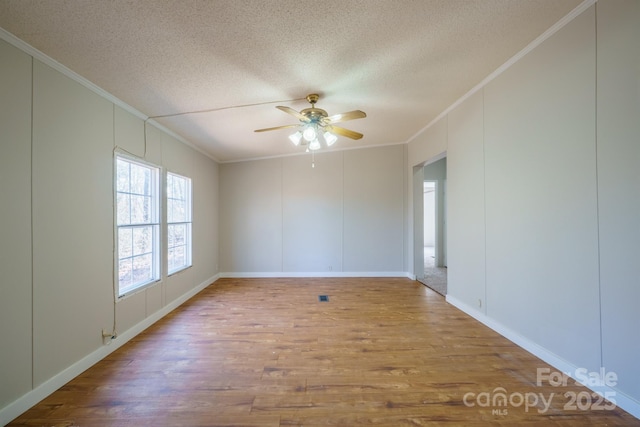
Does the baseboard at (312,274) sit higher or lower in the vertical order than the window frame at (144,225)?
lower

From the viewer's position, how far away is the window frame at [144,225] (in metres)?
2.43

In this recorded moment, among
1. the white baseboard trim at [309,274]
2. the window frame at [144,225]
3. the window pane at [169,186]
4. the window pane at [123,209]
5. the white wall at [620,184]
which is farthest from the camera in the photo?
the white baseboard trim at [309,274]

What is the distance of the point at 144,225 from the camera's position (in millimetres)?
2912

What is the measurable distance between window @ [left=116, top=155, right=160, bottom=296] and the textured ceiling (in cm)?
78

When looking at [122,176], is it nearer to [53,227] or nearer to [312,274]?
[53,227]

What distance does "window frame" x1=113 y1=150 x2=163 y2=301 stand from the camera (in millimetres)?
2434

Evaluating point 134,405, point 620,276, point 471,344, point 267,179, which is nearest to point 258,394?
point 134,405

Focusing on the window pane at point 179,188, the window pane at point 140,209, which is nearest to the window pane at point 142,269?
the window pane at point 140,209

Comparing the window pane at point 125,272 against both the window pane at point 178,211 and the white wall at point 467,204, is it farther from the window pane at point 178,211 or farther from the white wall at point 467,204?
the white wall at point 467,204

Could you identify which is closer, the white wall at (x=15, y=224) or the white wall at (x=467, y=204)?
the white wall at (x=15, y=224)

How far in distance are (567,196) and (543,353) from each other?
1.42 metres

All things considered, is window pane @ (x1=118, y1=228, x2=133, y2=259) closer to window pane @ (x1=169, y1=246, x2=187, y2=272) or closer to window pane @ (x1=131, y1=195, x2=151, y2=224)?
window pane @ (x1=131, y1=195, x2=151, y2=224)

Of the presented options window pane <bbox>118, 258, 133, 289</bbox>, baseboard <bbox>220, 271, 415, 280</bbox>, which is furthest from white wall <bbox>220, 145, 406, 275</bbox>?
window pane <bbox>118, 258, 133, 289</bbox>

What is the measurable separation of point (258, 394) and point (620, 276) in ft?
8.79
